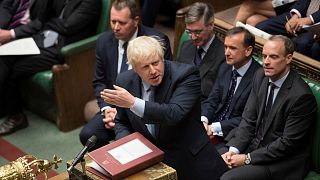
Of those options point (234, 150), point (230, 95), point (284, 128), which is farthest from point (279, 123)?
point (230, 95)

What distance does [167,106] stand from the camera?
9.29 feet

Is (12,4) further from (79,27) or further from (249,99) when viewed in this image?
(249,99)

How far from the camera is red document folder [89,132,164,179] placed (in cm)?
269

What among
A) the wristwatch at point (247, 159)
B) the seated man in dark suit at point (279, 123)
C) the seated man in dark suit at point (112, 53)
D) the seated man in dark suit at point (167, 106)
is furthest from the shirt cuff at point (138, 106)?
the seated man in dark suit at point (112, 53)

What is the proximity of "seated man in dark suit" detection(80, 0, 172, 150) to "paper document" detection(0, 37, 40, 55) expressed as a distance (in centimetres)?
79

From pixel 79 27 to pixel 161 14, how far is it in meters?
1.29

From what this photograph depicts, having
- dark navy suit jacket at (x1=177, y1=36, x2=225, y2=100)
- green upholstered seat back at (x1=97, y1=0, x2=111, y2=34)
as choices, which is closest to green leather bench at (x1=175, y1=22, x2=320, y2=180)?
dark navy suit jacket at (x1=177, y1=36, x2=225, y2=100)

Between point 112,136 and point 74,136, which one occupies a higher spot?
point 112,136

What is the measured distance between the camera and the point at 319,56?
3.63 m

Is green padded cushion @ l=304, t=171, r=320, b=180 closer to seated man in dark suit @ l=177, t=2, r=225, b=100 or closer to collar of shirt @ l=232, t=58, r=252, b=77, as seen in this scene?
collar of shirt @ l=232, t=58, r=252, b=77

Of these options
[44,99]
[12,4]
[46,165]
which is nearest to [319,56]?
[46,165]

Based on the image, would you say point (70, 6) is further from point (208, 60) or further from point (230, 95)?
point (230, 95)

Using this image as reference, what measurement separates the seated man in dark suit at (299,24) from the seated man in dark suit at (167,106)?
103 centimetres

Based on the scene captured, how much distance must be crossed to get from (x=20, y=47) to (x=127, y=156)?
7.03ft
